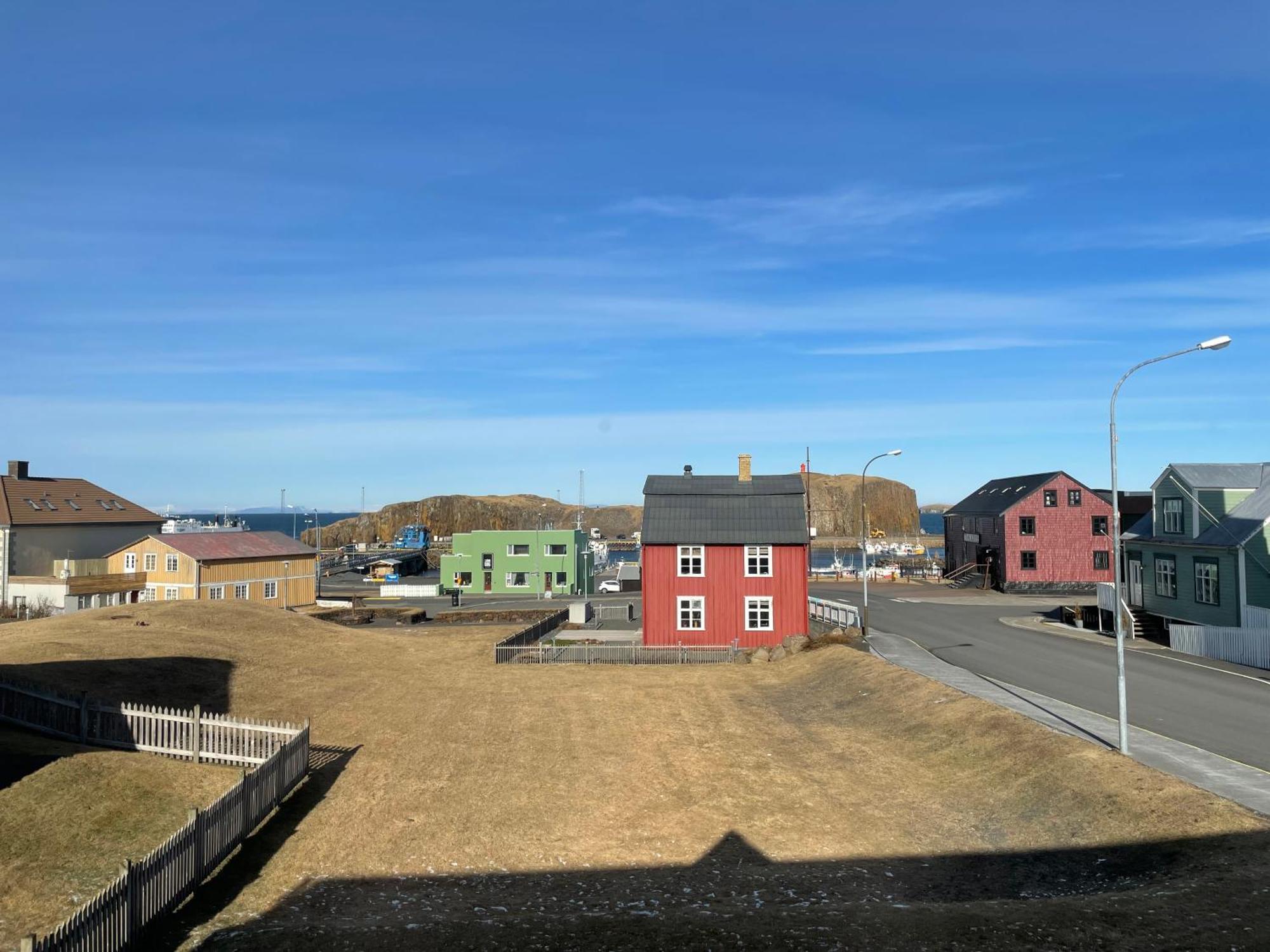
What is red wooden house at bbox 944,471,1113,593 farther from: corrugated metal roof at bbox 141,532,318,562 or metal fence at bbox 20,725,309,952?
metal fence at bbox 20,725,309,952

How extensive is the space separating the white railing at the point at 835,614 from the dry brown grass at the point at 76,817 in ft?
109

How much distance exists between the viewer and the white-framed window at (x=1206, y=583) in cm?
4175

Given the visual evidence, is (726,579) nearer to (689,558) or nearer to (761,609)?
(689,558)

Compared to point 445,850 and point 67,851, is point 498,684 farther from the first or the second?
point 67,851

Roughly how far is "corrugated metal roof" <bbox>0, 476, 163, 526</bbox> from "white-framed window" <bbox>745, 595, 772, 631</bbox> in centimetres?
5144

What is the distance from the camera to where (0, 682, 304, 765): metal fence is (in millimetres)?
21953

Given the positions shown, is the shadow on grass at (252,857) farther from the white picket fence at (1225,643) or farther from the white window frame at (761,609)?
the white picket fence at (1225,643)

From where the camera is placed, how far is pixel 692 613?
47031mm

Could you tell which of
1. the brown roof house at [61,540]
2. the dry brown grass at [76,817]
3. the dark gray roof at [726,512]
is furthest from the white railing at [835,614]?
the brown roof house at [61,540]

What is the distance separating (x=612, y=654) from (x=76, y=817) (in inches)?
1077

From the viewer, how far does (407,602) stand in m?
76.7

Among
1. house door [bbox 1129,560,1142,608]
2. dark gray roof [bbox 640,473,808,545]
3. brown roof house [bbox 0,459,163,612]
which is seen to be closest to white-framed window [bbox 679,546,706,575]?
dark gray roof [bbox 640,473,808,545]

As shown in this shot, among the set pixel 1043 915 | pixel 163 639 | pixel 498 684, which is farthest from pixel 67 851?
pixel 163 639

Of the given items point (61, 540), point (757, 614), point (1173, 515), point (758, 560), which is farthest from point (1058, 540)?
point (61, 540)
